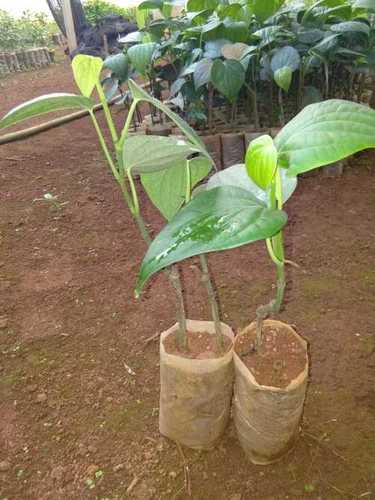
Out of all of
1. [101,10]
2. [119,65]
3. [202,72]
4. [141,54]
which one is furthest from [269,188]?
[101,10]

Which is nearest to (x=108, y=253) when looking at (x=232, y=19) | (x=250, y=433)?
(x=250, y=433)

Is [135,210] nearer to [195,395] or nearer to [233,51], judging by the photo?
[195,395]

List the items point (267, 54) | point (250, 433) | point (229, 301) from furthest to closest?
point (267, 54)
point (229, 301)
point (250, 433)

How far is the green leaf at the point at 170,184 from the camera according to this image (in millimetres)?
823

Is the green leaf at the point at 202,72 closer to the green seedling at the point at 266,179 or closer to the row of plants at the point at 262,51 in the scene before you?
the row of plants at the point at 262,51

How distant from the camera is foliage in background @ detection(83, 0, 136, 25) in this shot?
6992mm

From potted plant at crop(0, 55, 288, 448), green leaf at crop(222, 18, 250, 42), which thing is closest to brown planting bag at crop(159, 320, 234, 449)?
potted plant at crop(0, 55, 288, 448)

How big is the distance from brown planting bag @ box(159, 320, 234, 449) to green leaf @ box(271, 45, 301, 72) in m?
1.39

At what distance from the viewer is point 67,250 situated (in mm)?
1808

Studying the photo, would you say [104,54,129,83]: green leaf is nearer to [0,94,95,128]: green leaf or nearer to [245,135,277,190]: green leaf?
[0,94,95,128]: green leaf

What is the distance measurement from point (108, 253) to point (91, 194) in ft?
1.94

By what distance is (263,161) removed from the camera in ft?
1.82

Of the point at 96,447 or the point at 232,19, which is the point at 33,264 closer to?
the point at 96,447

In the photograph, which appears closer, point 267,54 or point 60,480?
point 60,480
